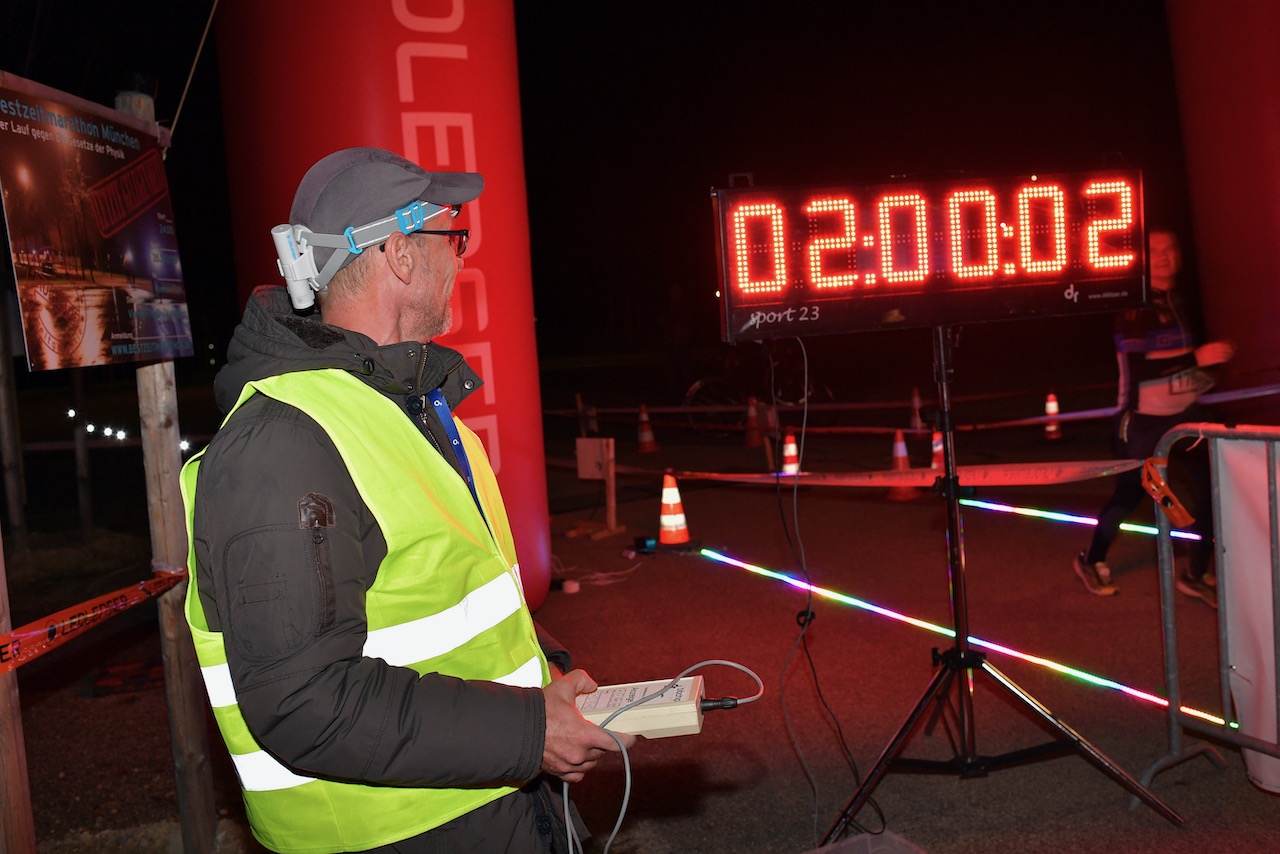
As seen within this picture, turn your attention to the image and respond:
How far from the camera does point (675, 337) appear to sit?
19.6 metres

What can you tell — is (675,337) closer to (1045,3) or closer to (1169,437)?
(1045,3)

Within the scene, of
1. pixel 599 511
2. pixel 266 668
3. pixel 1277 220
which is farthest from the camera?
pixel 599 511

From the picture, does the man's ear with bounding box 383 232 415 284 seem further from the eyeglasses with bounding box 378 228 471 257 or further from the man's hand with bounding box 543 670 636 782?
the man's hand with bounding box 543 670 636 782

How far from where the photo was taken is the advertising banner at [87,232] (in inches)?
125

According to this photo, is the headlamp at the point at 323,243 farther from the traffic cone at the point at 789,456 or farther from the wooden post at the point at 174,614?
the traffic cone at the point at 789,456

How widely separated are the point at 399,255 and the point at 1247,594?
3746mm

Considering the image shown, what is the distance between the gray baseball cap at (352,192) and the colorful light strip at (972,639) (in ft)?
8.88

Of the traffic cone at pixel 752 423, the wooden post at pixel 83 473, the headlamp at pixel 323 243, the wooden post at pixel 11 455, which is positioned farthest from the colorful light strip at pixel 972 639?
the wooden post at pixel 11 455

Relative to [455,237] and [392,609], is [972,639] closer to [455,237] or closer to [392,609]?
[455,237]

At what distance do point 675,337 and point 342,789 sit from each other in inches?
707

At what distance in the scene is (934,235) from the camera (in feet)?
14.0

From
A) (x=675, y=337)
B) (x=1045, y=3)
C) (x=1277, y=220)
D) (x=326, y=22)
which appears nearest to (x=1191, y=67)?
(x=1277, y=220)

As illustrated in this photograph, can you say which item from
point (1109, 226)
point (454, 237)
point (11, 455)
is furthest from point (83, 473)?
point (1109, 226)

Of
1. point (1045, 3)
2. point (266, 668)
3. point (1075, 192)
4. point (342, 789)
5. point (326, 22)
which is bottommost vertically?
point (342, 789)
